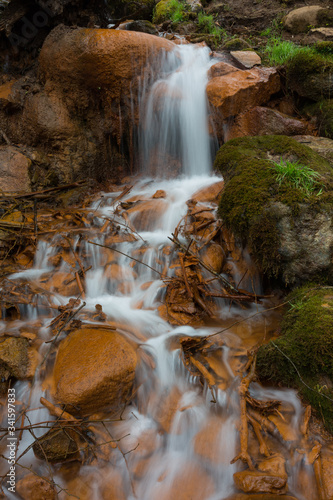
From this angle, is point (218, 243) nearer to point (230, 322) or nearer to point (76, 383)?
point (230, 322)

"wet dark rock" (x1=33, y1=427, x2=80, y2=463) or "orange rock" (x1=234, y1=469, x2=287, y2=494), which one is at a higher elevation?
"wet dark rock" (x1=33, y1=427, x2=80, y2=463)

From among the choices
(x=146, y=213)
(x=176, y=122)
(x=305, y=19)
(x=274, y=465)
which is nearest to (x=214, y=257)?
(x=146, y=213)

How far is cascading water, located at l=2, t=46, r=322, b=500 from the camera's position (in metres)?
2.23

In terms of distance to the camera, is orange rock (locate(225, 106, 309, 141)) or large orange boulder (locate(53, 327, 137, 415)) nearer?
large orange boulder (locate(53, 327, 137, 415))

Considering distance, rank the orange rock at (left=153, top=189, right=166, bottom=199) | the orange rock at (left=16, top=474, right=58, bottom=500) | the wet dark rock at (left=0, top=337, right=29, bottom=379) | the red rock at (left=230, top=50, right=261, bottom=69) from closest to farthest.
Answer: the orange rock at (left=16, top=474, right=58, bottom=500) < the wet dark rock at (left=0, top=337, right=29, bottom=379) < the orange rock at (left=153, top=189, right=166, bottom=199) < the red rock at (left=230, top=50, right=261, bottom=69)

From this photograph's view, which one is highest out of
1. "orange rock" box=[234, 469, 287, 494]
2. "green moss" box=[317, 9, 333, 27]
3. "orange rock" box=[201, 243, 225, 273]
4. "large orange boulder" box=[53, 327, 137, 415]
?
"green moss" box=[317, 9, 333, 27]

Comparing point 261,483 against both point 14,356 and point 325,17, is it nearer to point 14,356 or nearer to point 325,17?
point 14,356

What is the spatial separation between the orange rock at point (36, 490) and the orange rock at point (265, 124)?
5723 mm

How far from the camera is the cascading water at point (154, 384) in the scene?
2.23 meters

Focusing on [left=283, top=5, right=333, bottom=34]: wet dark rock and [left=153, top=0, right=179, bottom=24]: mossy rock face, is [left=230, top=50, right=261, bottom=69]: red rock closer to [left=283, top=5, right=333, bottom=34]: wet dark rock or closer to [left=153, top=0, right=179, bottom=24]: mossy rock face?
[left=283, top=5, right=333, bottom=34]: wet dark rock

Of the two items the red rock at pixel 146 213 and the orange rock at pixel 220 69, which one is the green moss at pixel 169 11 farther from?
the red rock at pixel 146 213

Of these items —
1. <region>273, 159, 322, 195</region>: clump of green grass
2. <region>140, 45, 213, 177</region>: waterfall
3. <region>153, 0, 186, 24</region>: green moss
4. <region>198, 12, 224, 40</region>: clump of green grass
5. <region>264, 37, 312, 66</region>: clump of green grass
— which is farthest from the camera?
<region>153, 0, 186, 24</region>: green moss

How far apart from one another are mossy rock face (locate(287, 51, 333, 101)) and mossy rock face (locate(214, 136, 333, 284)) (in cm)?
276

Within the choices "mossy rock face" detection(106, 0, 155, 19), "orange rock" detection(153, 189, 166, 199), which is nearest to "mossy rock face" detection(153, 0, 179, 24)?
"mossy rock face" detection(106, 0, 155, 19)
